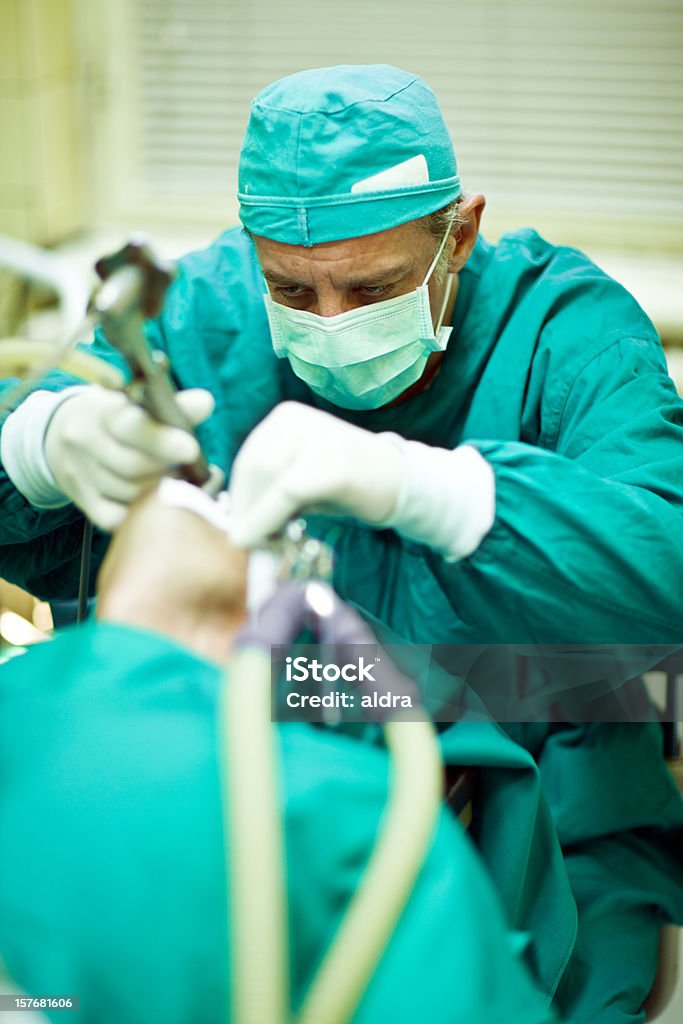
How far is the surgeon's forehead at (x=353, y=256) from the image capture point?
990 mm

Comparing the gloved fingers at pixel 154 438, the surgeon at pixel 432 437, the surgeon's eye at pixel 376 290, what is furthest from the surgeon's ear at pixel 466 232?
the gloved fingers at pixel 154 438

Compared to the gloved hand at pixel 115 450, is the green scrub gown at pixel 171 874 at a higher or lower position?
lower

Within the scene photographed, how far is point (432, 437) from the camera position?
119 centimetres

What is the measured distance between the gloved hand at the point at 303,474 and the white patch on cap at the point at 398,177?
28 centimetres

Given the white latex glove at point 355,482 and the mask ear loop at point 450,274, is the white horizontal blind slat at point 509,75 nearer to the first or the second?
the mask ear loop at point 450,274

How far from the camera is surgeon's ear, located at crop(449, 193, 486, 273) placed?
1.12 m

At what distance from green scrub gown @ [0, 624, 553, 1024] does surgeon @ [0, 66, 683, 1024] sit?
183 millimetres

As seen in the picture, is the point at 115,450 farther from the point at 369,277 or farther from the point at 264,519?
the point at 369,277

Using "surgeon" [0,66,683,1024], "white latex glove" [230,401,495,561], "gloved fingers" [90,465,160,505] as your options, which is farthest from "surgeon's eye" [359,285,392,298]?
"gloved fingers" [90,465,160,505]

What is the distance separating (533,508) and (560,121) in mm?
1470

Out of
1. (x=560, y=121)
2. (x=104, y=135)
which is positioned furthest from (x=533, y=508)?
(x=104, y=135)

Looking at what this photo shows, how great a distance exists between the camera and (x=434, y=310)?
3.59ft

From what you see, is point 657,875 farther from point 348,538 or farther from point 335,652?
point 335,652

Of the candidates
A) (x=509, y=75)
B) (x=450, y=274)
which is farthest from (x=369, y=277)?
(x=509, y=75)
